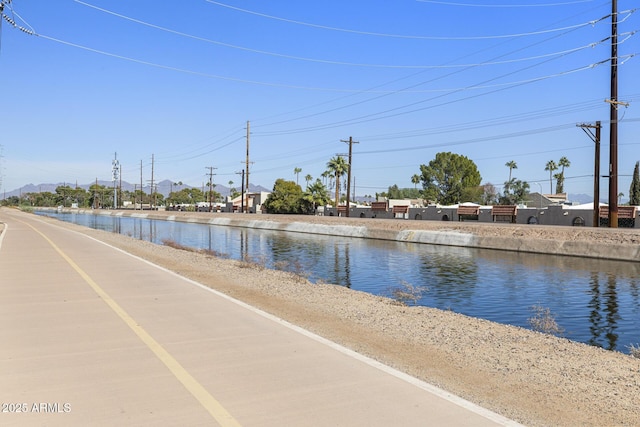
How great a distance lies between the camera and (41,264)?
1702 cm

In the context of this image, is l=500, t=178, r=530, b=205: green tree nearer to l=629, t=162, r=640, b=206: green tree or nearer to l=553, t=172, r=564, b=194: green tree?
l=629, t=162, r=640, b=206: green tree

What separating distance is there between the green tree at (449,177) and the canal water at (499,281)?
85.6 metres

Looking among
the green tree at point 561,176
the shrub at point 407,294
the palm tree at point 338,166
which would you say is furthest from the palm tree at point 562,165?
the shrub at point 407,294

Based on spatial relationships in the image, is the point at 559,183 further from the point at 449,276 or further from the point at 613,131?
the point at 449,276

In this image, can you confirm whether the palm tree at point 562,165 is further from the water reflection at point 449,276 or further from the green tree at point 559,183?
the water reflection at point 449,276

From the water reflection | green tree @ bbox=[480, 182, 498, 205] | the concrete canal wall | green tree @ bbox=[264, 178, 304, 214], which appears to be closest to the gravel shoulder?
the water reflection

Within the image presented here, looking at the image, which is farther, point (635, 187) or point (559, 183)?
point (559, 183)

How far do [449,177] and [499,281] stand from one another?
104 meters

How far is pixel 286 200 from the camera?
90250 millimetres

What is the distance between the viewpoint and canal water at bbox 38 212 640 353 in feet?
45.2

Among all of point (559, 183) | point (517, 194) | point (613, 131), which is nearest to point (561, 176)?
point (559, 183)

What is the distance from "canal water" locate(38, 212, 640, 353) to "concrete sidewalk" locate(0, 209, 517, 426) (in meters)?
7.28

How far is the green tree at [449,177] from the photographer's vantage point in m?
119

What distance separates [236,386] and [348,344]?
2.48 meters
